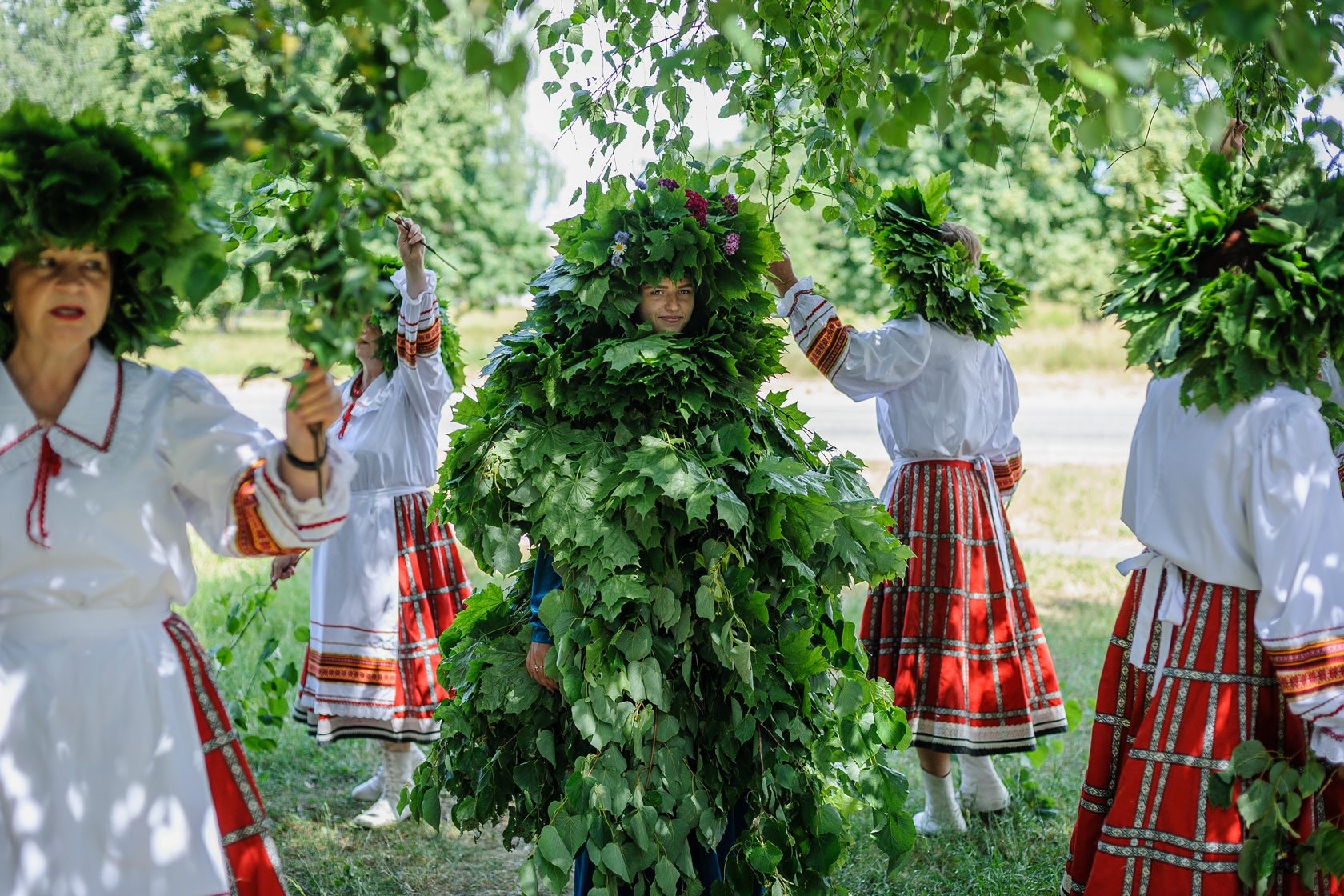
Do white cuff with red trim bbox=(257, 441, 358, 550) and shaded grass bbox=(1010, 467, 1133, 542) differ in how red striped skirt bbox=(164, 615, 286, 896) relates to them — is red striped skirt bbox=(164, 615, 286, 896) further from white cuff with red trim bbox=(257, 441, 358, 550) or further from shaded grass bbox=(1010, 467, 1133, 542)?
shaded grass bbox=(1010, 467, 1133, 542)

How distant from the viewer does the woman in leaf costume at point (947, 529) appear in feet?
14.1

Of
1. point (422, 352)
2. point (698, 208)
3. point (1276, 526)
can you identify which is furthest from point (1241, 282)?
point (422, 352)

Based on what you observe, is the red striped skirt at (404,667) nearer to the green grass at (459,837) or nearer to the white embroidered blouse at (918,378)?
the green grass at (459,837)

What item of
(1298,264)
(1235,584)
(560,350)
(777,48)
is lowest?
(1235,584)

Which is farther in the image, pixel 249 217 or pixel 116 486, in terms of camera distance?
pixel 249 217

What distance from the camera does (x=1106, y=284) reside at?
65.8ft

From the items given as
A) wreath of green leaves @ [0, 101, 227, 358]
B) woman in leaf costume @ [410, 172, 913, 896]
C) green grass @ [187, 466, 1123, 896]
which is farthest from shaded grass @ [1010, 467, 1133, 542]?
wreath of green leaves @ [0, 101, 227, 358]

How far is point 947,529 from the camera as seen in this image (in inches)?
173

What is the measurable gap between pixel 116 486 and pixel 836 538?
65.1 inches

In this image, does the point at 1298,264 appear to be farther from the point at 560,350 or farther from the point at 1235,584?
the point at 560,350

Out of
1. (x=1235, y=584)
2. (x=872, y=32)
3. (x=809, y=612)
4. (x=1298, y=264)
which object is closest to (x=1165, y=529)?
(x=1235, y=584)

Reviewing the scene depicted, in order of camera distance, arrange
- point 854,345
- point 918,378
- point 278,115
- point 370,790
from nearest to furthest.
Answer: point 278,115 < point 854,345 < point 918,378 < point 370,790

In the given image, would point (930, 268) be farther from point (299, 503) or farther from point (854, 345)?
point (299, 503)

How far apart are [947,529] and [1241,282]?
2.00 m
